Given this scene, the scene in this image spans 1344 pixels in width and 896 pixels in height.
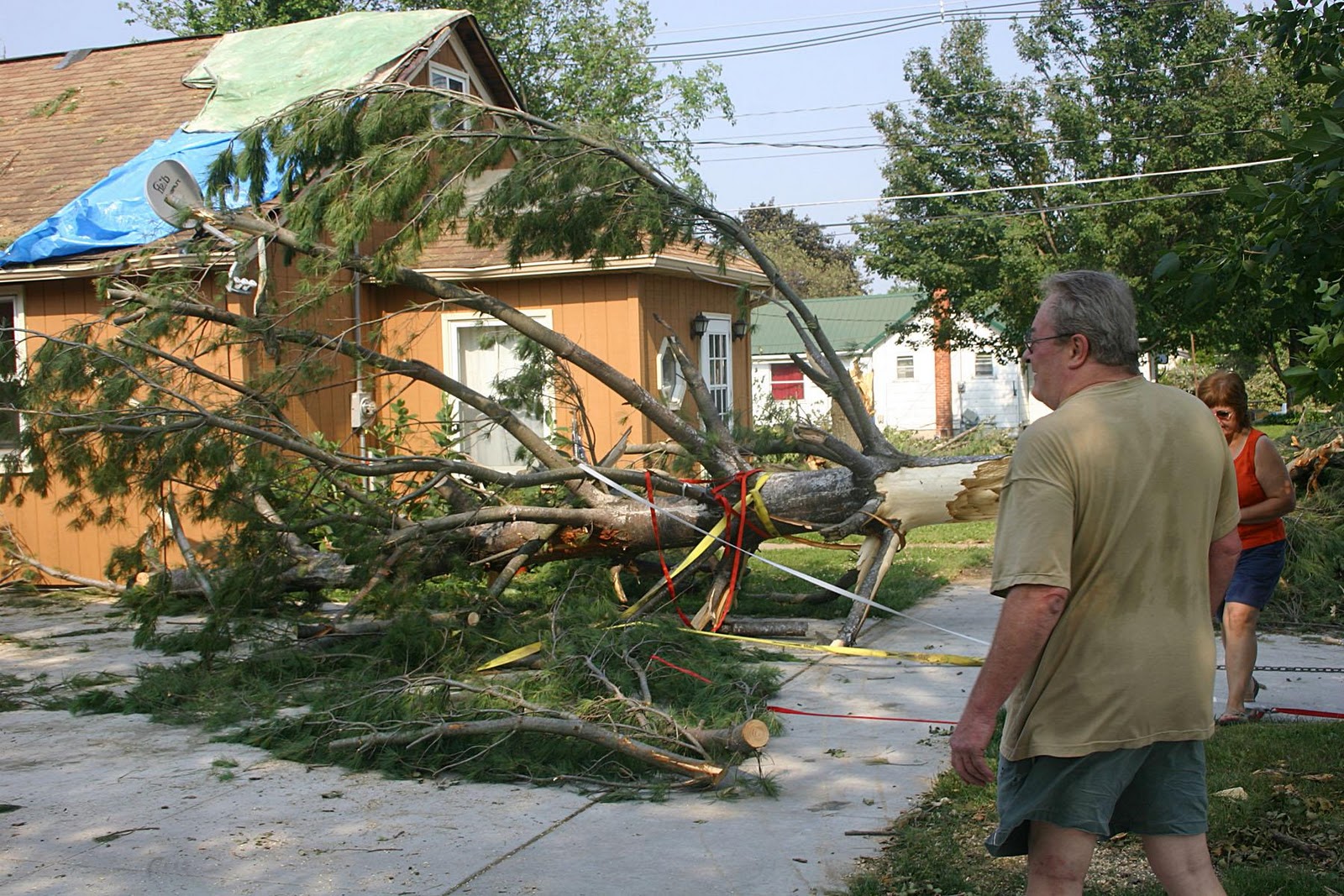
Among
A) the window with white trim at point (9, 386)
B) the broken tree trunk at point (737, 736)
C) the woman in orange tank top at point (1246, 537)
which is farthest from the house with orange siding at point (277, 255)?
the woman in orange tank top at point (1246, 537)

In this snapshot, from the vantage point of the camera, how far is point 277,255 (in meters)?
10.1

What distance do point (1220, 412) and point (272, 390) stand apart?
5244 millimetres

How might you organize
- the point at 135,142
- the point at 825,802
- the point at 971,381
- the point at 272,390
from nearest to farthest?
the point at 825,802 → the point at 272,390 → the point at 135,142 → the point at 971,381

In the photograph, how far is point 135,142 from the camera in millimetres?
11875

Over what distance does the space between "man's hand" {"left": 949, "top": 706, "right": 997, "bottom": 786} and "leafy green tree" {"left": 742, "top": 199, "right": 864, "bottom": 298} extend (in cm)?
5252

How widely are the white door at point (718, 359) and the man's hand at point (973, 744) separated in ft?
39.6

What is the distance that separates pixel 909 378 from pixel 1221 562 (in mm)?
34466

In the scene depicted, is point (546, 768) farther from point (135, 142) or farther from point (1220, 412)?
point (135, 142)

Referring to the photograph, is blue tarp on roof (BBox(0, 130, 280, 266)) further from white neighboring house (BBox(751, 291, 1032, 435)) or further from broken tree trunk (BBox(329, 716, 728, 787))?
white neighboring house (BBox(751, 291, 1032, 435))

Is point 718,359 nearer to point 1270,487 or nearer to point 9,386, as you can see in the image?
point 9,386

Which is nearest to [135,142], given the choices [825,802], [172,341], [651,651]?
[172,341]

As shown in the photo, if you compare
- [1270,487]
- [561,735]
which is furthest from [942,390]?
[561,735]

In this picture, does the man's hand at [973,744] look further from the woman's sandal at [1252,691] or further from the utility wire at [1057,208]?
the utility wire at [1057,208]

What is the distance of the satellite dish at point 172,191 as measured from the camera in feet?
23.8
